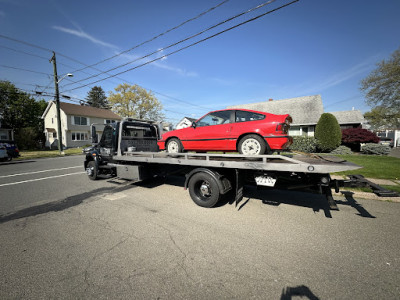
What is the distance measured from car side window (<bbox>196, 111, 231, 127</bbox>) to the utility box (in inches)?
89.0

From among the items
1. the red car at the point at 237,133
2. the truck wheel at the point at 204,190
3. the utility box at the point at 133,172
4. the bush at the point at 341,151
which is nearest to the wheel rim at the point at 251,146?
the red car at the point at 237,133

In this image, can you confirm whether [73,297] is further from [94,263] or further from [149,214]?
[149,214]

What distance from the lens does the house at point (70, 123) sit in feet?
96.7

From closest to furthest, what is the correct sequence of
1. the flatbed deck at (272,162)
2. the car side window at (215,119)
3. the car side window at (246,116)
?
the flatbed deck at (272,162) < the car side window at (246,116) < the car side window at (215,119)

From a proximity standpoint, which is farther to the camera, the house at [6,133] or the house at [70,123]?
the house at [70,123]

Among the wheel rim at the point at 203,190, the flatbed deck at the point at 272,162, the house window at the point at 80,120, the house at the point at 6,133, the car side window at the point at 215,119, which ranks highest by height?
the house window at the point at 80,120

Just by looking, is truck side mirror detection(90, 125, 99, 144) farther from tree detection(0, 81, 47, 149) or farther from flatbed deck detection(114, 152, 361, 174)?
tree detection(0, 81, 47, 149)

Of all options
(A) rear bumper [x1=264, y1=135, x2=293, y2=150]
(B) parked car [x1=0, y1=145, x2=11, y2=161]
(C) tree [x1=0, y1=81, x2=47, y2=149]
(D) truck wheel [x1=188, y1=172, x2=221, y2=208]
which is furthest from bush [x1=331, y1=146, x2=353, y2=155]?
(C) tree [x1=0, y1=81, x2=47, y2=149]

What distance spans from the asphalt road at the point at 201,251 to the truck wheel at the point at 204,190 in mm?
209

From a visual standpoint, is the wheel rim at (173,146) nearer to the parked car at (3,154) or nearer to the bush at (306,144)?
the bush at (306,144)

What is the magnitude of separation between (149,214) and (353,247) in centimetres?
365

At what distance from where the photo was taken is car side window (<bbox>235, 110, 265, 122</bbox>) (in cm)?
456

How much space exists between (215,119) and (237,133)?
34.2 inches

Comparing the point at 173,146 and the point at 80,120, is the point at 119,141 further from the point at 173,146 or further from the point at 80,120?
the point at 80,120
